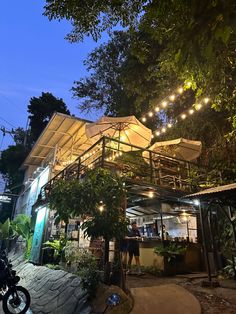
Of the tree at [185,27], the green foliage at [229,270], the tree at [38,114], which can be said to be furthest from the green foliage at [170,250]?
the tree at [38,114]

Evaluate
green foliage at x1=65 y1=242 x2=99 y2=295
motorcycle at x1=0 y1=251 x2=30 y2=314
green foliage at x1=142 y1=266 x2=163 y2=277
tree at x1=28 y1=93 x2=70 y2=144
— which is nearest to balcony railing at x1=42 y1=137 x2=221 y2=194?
green foliage at x1=142 y1=266 x2=163 y2=277

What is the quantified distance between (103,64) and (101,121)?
12455mm

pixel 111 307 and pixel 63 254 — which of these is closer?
pixel 111 307

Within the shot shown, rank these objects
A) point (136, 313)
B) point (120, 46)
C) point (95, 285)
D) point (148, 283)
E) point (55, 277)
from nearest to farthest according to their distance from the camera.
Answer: point (136, 313)
point (95, 285)
point (148, 283)
point (55, 277)
point (120, 46)

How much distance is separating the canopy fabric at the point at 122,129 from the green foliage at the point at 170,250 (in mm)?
4964

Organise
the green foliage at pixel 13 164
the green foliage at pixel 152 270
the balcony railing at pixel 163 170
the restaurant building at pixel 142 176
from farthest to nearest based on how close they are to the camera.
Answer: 1. the green foliage at pixel 13 164
2. the balcony railing at pixel 163 170
3. the restaurant building at pixel 142 176
4. the green foliage at pixel 152 270

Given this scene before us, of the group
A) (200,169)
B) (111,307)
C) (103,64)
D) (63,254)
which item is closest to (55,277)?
(63,254)

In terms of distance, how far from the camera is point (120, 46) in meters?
21.1

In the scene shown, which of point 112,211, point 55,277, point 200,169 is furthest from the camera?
point 200,169

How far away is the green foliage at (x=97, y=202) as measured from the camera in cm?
729

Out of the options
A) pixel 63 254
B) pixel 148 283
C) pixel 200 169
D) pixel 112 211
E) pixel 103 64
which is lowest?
pixel 148 283

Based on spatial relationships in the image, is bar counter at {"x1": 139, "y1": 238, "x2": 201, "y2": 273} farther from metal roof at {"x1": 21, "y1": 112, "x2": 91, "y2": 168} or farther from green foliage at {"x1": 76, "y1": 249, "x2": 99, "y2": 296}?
metal roof at {"x1": 21, "y1": 112, "x2": 91, "y2": 168}

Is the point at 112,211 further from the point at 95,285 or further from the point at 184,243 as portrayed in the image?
the point at 184,243

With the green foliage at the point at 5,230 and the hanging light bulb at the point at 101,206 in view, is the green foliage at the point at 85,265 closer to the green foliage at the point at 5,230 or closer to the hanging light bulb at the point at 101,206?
the hanging light bulb at the point at 101,206
